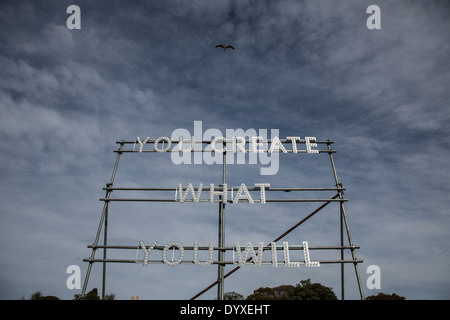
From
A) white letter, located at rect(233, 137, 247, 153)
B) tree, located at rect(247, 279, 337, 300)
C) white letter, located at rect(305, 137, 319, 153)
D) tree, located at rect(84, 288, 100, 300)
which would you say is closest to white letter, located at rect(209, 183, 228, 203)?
white letter, located at rect(233, 137, 247, 153)

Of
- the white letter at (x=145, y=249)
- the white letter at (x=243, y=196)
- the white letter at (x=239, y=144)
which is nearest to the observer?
the white letter at (x=145, y=249)

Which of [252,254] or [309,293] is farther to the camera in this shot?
[309,293]

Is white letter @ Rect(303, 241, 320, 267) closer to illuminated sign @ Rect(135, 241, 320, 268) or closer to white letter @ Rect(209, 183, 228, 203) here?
illuminated sign @ Rect(135, 241, 320, 268)

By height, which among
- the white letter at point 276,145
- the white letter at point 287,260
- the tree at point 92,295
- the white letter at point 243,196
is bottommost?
the tree at point 92,295

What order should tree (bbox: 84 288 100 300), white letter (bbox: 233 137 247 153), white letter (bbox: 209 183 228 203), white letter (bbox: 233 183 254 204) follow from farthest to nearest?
tree (bbox: 84 288 100 300) → white letter (bbox: 233 137 247 153) → white letter (bbox: 209 183 228 203) → white letter (bbox: 233 183 254 204)

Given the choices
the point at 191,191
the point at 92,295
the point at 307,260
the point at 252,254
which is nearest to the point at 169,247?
the point at 191,191

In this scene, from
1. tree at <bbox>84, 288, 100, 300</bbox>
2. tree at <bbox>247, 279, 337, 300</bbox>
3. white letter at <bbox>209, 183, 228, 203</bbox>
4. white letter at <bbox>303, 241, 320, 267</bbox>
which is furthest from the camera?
tree at <bbox>247, 279, 337, 300</bbox>

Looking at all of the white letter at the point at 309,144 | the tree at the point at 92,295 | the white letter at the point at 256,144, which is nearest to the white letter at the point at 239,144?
the white letter at the point at 256,144

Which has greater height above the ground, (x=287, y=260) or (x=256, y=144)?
(x=256, y=144)

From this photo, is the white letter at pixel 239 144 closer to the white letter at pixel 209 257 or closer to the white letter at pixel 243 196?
the white letter at pixel 243 196

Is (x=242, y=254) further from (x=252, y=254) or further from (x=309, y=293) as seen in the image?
(x=309, y=293)

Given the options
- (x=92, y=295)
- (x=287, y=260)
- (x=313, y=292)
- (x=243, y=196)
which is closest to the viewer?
(x=287, y=260)
